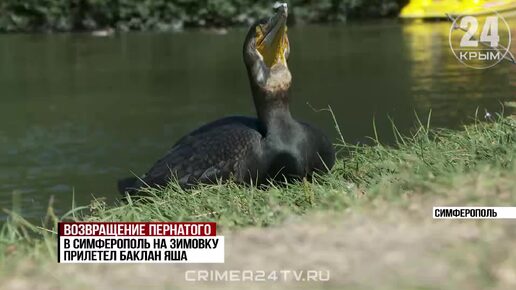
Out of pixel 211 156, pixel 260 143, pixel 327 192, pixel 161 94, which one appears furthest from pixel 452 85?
pixel 327 192

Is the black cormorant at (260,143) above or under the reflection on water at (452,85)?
under

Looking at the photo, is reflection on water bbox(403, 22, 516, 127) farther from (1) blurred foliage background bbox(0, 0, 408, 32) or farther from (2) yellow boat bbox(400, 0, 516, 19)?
(1) blurred foliage background bbox(0, 0, 408, 32)

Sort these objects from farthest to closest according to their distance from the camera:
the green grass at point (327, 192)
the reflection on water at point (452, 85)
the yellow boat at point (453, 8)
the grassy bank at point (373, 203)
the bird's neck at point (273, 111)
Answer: the yellow boat at point (453, 8)
the reflection on water at point (452, 85)
the bird's neck at point (273, 111)
the green grass at point (327, 192)
the grassy bank at point (373, 203)

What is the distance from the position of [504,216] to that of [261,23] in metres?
2.81

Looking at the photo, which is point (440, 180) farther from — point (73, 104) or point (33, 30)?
point (33, 30)

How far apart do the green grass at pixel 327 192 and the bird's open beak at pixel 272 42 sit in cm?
83

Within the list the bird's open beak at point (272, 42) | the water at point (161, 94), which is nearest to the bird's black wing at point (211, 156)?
the bird's open beak at point (272, 42)

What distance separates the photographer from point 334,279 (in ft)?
11.8

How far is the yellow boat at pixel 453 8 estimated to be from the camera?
52.7ft

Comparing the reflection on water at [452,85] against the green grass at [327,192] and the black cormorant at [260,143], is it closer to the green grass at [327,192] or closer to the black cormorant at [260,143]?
the black cormorant at [260,143]

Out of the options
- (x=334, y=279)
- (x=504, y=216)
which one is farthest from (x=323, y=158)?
(x=334, y=279)

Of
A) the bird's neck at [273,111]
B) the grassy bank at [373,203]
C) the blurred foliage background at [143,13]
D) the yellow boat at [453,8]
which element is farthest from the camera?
the blurred foliage background at [143,13]

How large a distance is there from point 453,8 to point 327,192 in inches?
619

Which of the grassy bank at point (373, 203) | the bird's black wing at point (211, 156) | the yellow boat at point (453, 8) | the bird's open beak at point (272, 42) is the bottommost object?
the grassy bank at point (373, 203)
